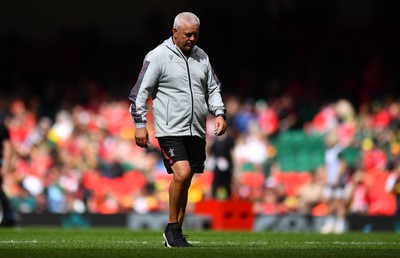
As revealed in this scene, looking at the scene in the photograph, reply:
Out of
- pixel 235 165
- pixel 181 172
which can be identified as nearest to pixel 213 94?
pixel 181 172

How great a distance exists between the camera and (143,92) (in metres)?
10.3

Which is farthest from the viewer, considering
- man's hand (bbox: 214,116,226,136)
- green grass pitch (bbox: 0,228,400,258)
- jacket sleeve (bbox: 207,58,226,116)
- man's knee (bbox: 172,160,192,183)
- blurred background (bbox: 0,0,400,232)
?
blurred background (bbox: 0,0,400,232)

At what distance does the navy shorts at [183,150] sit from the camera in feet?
34.0

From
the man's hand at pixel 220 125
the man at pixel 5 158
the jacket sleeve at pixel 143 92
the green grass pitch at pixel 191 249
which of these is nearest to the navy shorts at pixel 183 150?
the man's hand at pixel 220 125

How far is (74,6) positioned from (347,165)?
38.5ft

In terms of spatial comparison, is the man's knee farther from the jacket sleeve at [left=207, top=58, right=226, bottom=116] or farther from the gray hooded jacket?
the jacket sleeve at [left=207, top=58, right=226, bottom=116]

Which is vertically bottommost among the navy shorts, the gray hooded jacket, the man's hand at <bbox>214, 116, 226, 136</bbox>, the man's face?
the navy shorts

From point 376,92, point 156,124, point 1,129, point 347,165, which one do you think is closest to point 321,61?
point 376,92

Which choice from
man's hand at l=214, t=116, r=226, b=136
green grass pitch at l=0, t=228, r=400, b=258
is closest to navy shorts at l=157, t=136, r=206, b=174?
man's hand at l=214, t=116, r=226, b=136

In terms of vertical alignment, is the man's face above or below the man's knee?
above

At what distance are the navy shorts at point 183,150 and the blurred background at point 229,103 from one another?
944 cm

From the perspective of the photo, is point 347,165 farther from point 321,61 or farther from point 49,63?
point 49,63

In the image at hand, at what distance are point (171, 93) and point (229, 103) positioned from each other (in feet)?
45.4

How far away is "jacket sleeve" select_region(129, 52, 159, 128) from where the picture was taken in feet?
33.8
